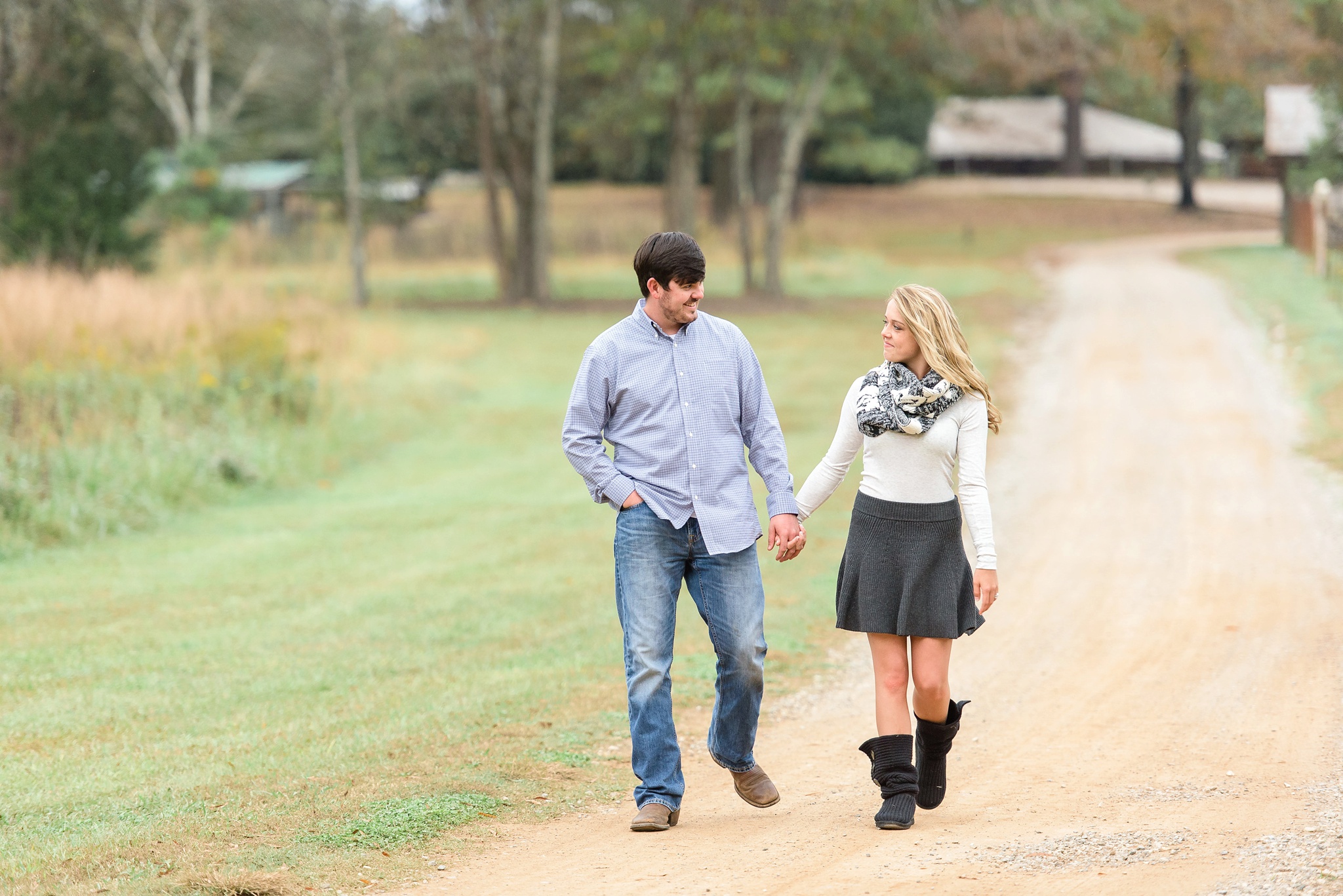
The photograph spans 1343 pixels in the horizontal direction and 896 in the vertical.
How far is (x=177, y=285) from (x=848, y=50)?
763 inches

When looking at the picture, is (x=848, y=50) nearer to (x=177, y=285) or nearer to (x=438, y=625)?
(x=177, y=285)

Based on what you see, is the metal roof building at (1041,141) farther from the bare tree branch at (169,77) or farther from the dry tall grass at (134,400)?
the dry tall grass at (134,400)

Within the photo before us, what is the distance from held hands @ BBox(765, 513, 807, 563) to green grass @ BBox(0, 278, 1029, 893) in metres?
1.43

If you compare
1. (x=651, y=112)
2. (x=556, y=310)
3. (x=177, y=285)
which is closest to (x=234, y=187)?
(x=651, y=112)

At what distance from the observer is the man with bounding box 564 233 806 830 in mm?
5074

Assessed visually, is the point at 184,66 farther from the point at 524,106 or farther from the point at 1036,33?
the point at 1036,33

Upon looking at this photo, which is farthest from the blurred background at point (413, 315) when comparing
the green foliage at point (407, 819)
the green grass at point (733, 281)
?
the green grass at point (733, 281)

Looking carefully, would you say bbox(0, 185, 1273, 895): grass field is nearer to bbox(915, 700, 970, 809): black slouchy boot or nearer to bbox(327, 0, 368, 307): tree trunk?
bbox(915, 700, 970, 809): black slouchy boot

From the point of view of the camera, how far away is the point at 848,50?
33781mm

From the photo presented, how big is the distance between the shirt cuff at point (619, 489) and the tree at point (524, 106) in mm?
25796

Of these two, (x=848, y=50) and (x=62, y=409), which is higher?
(x=848, y=50)

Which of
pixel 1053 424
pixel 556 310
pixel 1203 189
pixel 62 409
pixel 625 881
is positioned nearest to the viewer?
pixel 625 881

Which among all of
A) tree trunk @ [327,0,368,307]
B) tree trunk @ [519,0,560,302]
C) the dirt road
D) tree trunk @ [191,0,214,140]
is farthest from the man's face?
tree trunk @ [191,0,214,140]

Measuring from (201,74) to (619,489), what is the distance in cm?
4853
